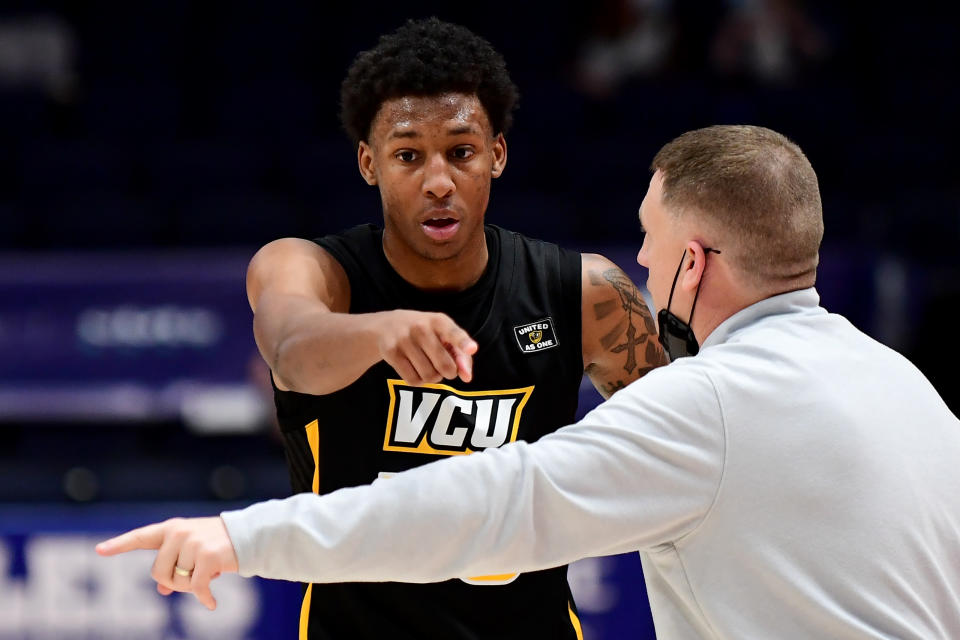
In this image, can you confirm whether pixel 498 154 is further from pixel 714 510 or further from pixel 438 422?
pixel 714 510

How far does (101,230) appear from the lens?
768cm

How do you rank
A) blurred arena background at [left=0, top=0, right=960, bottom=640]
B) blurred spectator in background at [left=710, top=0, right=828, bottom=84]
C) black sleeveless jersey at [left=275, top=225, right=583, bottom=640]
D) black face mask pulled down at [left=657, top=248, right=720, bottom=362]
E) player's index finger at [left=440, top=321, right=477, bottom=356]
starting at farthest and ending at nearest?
blurred spectator in background at [left=710, top=0, right=828, bottom=84] < blurred arena background at [left=0, top=0, right=960, bottom=640] < black sleeveless jersey at [left=275, top=225, right=583, bottom=640] < black face mask pulled down at [left=657, top=248, right=720, bottom=362] < player's index finger at [left=440, top=321, right=477, bottom=356]

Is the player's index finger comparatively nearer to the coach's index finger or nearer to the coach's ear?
the coach's index finger

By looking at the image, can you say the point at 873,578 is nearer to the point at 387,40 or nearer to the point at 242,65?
the point at 387,40

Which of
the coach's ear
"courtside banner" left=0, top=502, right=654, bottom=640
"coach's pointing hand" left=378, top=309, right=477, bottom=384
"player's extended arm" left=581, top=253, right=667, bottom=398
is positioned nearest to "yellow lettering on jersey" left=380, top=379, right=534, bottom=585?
"player's extended arm" left=581, top=253, right=667, bottom=398

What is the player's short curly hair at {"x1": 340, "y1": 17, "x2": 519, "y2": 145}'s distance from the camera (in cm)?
315

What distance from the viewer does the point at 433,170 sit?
10.1 feet

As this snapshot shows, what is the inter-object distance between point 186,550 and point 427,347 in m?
0.51

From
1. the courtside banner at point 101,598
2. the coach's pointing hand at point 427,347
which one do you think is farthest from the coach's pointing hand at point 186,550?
the courtside banner at point 101,598

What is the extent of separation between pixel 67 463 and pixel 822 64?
6.20 meters

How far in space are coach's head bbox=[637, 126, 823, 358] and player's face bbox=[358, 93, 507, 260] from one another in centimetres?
87

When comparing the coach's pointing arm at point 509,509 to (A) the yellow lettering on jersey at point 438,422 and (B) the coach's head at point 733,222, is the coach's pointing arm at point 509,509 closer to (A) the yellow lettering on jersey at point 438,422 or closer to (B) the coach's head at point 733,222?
(B) the coach's head at point 733,222

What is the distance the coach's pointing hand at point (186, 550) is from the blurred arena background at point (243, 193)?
11.3 feet

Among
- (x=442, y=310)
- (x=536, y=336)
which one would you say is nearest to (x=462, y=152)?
(x=442, y=310)
